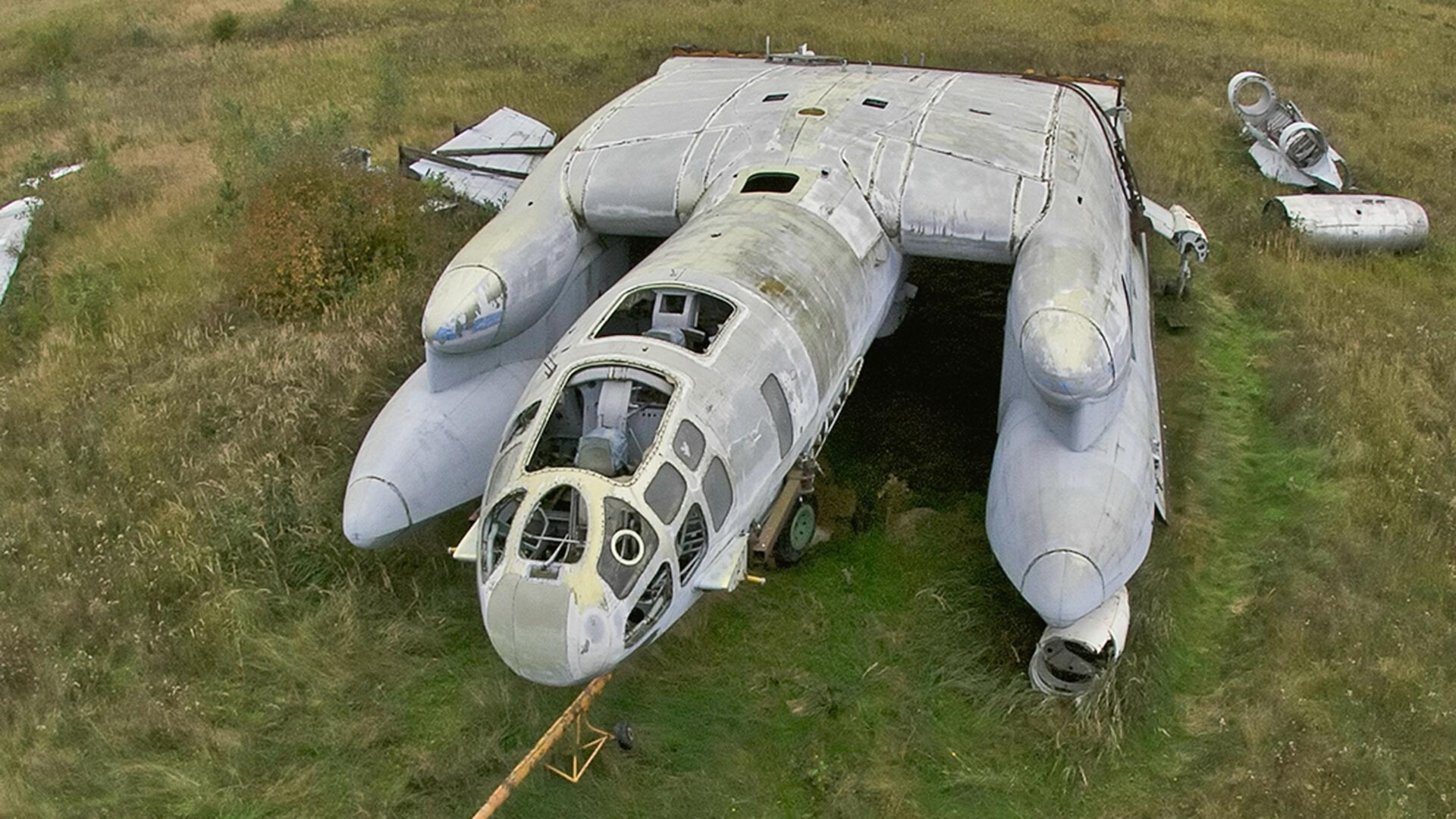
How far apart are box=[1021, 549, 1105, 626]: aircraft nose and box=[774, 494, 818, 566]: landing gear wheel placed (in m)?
2.20

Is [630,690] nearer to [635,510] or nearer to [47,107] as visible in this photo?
[635,510]

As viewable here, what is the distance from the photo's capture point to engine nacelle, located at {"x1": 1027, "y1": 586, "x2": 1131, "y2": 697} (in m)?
8.55

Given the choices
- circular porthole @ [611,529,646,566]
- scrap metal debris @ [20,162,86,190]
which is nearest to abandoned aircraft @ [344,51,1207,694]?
circular porthole @ [611,529,646,566]

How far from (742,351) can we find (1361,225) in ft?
46.8

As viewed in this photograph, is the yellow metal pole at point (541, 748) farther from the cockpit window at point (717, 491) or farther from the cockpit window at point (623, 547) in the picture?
the cockpit window at point (717, 491)

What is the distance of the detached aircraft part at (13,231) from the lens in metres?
15.3

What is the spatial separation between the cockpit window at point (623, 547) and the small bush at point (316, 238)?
8.42 meters

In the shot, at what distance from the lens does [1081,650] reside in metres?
8.74

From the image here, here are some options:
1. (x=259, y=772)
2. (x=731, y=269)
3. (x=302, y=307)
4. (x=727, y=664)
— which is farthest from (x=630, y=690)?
(x=302, y=307)

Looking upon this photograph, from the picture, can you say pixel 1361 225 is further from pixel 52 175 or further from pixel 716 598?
pixel 52 175

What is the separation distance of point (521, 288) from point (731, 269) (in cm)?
248

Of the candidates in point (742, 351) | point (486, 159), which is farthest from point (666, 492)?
point (486, 159)

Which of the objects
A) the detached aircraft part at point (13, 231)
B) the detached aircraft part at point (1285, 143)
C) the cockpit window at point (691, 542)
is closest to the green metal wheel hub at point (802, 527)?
the cockpit window at point (691, 542)

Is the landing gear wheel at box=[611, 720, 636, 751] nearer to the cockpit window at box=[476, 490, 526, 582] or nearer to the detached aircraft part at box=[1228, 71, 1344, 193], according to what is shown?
the cockpit window at box=[476, 490, 526, 582]
